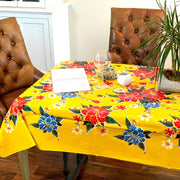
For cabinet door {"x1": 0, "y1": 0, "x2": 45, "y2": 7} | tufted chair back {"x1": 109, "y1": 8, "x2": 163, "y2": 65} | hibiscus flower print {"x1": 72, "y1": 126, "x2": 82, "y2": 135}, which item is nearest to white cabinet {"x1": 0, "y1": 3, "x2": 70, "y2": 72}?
cabinet door {"x1": 0, "y1": 0, "x2": 45, "y2": 7}

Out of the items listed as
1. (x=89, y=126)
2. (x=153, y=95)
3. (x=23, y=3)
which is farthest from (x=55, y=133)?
(x=23, y=3)

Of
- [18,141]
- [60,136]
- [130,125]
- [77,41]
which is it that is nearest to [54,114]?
[60,136]

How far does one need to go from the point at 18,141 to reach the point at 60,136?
→ 0.20m

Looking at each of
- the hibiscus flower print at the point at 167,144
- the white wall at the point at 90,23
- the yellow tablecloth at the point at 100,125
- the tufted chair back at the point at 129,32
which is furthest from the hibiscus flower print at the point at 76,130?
the white wall at the point at 90,23

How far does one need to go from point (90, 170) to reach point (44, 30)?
161 cm

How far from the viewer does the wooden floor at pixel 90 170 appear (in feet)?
5.98

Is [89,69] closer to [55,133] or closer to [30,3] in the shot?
[55,133]

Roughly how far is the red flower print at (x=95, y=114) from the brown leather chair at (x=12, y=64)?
913 millimetres

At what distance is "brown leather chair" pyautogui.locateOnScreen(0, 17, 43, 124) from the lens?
6.47 feet

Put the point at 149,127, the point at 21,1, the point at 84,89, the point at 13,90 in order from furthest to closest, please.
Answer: the point at 21,1
the point at 13,90
the point at 84,89
the point at 149,127

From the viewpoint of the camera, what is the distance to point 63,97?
1.32m

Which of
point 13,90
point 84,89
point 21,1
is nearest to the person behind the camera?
point 84,89

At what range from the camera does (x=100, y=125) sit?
Result: 45.8 inches

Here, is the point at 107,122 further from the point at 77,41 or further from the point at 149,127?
the point at 77,41
